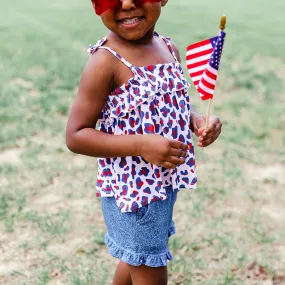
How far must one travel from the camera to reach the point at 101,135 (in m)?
1.71

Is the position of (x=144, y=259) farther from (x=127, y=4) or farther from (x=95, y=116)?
(x=127, y=4)

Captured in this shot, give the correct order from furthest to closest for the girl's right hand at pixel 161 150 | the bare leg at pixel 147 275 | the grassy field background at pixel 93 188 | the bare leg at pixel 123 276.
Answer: the grassy field background at pixel 93 188 → the bare leg at pixel 123 276 → the bare leg at pixel 147 275 → the girl's right hand at pixel 161 150

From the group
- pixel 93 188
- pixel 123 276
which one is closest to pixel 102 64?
pixel 123 276

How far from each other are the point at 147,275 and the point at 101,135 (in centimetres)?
53

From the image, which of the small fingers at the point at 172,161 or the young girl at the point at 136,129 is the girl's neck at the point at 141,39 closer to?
the young girl at the point at 136,129

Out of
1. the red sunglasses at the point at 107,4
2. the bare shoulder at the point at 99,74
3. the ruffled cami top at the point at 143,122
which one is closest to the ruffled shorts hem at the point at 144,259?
the ruffled cami top at the point at 143,122

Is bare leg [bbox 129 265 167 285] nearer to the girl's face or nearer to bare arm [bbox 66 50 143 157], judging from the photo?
bare arm [bbox 66 50 143 157]

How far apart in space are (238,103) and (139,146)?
11.1ft

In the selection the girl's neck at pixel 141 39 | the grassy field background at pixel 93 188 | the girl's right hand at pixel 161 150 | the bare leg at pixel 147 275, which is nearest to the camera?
the girl's right hand at pixel 161 150

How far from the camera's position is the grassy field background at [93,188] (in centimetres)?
271

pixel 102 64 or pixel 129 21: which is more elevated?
pixel 129 21

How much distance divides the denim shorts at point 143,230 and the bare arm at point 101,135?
8.5 inches

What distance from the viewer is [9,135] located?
164 inches

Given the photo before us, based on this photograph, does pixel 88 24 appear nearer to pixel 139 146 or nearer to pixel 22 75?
pixel 22 75
